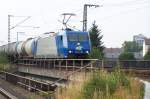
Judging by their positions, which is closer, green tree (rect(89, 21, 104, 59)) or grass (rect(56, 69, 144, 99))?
grass (rect(56, 69, 144, 99))

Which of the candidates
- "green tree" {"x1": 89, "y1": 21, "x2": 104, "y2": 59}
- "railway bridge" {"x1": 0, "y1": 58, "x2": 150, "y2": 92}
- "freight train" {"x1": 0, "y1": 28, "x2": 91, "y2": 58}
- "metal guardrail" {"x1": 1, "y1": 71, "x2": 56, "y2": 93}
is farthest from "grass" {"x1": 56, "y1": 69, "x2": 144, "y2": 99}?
"green tree" {"x1": 89, "y1": 21, "x2": 104, "y2": 59}

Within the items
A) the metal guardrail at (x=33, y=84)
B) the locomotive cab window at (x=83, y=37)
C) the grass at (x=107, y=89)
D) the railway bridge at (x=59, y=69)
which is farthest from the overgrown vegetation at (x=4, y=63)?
the grass at (x=107, y=89)

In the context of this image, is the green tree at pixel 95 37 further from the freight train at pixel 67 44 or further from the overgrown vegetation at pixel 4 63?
the freight train at pixel 67 44

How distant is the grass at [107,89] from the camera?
57.5ft

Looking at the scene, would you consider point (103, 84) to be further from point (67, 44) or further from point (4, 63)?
point (4, 63)

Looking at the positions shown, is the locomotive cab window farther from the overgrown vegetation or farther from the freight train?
the overgrown vegetation

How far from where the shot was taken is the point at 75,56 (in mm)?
43844

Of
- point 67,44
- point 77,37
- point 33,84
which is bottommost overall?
point 33,84

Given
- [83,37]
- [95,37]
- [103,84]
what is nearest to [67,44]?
[83,37]

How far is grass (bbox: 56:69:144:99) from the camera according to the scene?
17.5 meters

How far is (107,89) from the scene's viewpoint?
1794 cm

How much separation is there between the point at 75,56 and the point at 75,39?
1530 mm

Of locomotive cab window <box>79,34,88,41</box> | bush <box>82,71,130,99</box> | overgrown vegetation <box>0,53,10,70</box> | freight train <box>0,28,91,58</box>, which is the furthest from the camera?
overgrown vegetation <box>0,53,10,70</box>

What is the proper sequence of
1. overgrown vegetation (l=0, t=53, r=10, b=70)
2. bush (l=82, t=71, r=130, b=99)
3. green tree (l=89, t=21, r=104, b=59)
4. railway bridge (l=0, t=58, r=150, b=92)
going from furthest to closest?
green tree (l=89, t=21, r=104, b=59) → overgrown vegetation (l=0, t=53, r=10, b=70) → railway bridge (l=0, t=58, r=150, b=92) → bush (l=82, t=71, r=130, b=99)
